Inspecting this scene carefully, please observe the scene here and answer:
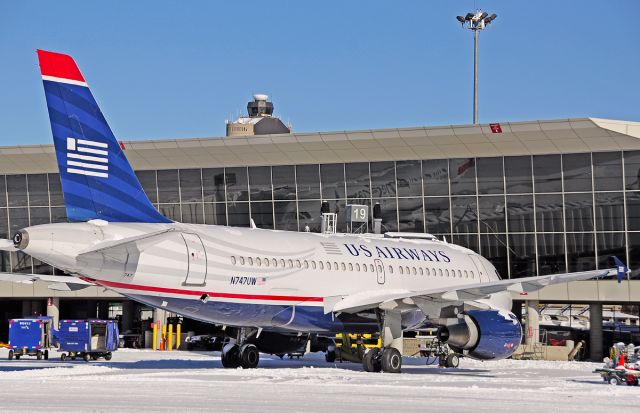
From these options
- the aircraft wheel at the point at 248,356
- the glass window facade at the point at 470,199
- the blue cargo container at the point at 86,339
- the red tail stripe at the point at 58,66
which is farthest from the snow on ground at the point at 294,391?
the glass window facade at the point at 470,199

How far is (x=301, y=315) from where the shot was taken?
28250 millimetres

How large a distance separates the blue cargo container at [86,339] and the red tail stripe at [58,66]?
50.7 feet

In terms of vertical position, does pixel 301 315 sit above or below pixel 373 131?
below

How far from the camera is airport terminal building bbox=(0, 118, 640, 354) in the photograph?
49.7 meters

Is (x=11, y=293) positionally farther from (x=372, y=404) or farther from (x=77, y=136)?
(x=372, y=404)

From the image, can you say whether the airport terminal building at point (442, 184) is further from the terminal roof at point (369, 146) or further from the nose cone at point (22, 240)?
the nose cone at point (22, 240)

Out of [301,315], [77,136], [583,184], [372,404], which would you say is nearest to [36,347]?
[301,315]

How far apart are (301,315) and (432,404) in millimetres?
10425

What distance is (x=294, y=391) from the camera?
20.5 metres

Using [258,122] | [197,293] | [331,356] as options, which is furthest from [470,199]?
[258,122]

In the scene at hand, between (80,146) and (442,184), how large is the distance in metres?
31.4

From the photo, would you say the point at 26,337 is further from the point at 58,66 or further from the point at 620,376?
the point at 620,376

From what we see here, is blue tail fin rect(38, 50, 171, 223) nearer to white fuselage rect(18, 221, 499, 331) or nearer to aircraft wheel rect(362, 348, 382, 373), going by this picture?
white fuselage rect(18, 221, 499, 331)

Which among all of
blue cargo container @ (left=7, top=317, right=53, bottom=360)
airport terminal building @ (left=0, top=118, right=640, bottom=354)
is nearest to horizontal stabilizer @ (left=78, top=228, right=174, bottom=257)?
blue cargo container @ (left=7, top=317, right=53, bottom=360)
